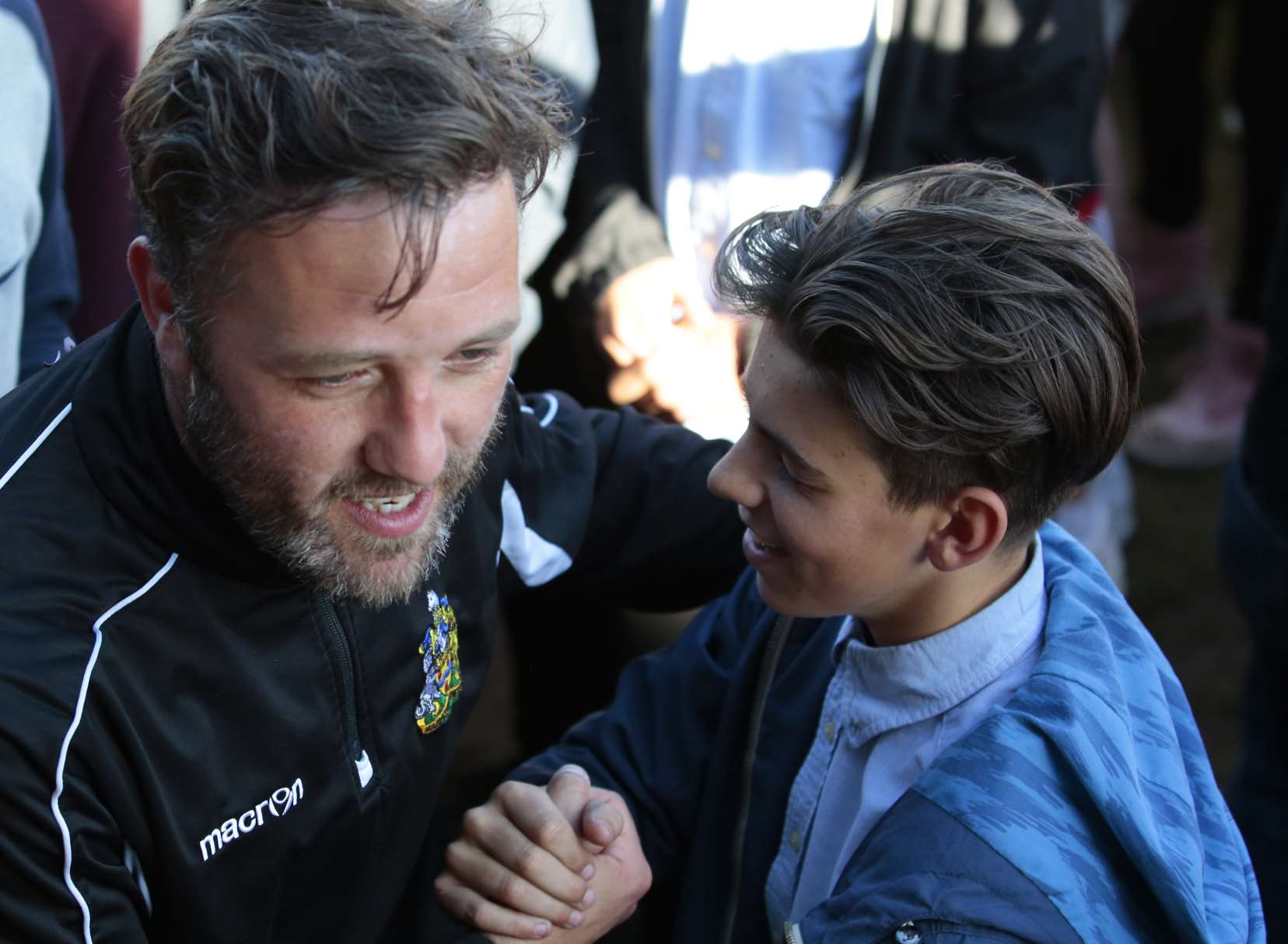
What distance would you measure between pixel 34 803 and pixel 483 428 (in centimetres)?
63

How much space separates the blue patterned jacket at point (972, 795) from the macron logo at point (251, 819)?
442 millimetres

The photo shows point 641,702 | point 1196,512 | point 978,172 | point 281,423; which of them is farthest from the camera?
point 1196,512

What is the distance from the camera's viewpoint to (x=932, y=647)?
1726 millimetres

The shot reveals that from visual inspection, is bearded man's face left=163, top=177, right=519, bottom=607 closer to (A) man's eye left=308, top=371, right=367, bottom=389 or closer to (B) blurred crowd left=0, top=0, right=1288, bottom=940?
(A) man's eye left=308, top=371, right=367, bottom=389

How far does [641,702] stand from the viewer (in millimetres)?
2096

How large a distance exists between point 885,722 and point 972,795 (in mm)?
244

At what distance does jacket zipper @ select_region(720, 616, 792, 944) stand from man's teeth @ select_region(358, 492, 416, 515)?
611mm

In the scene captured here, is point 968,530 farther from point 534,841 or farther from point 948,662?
point 534,841

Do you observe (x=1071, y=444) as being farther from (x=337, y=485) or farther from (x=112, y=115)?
(x=112, y=115)

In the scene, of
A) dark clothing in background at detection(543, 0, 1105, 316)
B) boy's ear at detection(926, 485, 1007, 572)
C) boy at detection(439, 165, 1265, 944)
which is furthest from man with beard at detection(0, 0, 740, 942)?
dark clothing in background at detection(543, 0, 1105, 316)

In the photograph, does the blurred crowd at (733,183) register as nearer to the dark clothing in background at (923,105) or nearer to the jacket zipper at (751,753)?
the dark clothing in background at (923,105)

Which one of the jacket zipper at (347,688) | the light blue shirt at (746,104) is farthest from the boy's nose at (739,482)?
the light blue shirt at (746,104)

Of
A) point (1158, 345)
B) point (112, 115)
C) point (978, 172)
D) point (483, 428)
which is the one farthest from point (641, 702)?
point (1158, 345)

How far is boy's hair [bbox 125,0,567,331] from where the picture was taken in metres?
1.40
